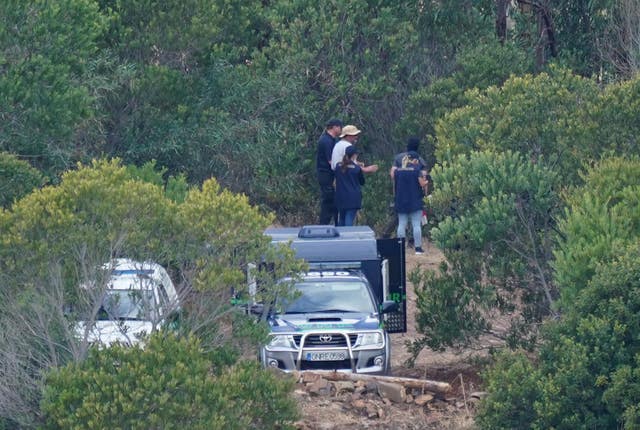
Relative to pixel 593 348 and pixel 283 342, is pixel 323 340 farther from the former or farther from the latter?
pixel 593 348

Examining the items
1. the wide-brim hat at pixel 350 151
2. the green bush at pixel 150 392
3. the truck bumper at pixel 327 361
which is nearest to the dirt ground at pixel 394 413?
the truck bumper at pixel 327 361

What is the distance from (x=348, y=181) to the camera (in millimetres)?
19922

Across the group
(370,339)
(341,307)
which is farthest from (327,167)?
(370,339)

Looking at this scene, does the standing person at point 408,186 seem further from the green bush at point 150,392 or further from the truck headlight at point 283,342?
the green bush at point 150,392

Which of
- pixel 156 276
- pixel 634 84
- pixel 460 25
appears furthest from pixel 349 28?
pixel 156 276

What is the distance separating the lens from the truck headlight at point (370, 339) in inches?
584

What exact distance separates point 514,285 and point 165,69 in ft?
29.7

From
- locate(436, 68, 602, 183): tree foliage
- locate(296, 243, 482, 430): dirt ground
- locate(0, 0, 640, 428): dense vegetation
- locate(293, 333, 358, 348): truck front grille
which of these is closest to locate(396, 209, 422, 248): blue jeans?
locate(0, 0, 640, 428): dense vegetation

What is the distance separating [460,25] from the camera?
2542 centimetres

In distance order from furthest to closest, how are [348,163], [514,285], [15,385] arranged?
1. [348,163]
2. [514,285]
3. [15,385]

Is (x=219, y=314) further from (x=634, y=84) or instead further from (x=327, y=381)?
(x=634, y=84)

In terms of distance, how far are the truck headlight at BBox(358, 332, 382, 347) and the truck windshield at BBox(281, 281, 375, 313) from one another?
0.47 meters

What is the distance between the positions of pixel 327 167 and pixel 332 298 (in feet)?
16.6

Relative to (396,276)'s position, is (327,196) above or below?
above
